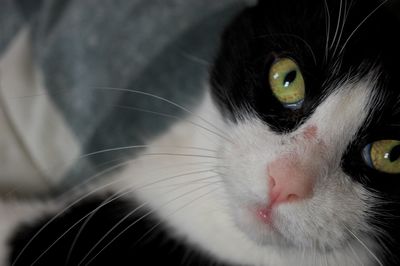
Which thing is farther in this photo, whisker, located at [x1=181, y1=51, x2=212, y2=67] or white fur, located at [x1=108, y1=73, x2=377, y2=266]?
whisker, located at [x1=181, y1=51, x2=212, y2=67]

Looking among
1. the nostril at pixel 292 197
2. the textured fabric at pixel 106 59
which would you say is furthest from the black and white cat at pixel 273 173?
the textured fabric at pixel 106 59

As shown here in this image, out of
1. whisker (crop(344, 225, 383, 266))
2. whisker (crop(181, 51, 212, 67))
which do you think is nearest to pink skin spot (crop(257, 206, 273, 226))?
whisker (crop(344, 225, 383, 266))

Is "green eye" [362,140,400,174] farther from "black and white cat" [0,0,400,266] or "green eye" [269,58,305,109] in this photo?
"green eye" [269,58,305,109]

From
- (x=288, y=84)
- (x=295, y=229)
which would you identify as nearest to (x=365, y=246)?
(x=295, y=229)

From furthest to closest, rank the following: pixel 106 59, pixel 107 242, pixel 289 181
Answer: pixel 106 59 → pixel 107 242 → pixel 289 181

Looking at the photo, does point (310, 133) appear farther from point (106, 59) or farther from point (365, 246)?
point (106, 59)

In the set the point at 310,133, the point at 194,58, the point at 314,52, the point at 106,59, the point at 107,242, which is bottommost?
the point at 107,242

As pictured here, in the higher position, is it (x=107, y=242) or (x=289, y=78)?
(x=289, y=78)

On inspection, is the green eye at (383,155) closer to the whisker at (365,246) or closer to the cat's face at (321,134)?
the cat's face at (321,134)
